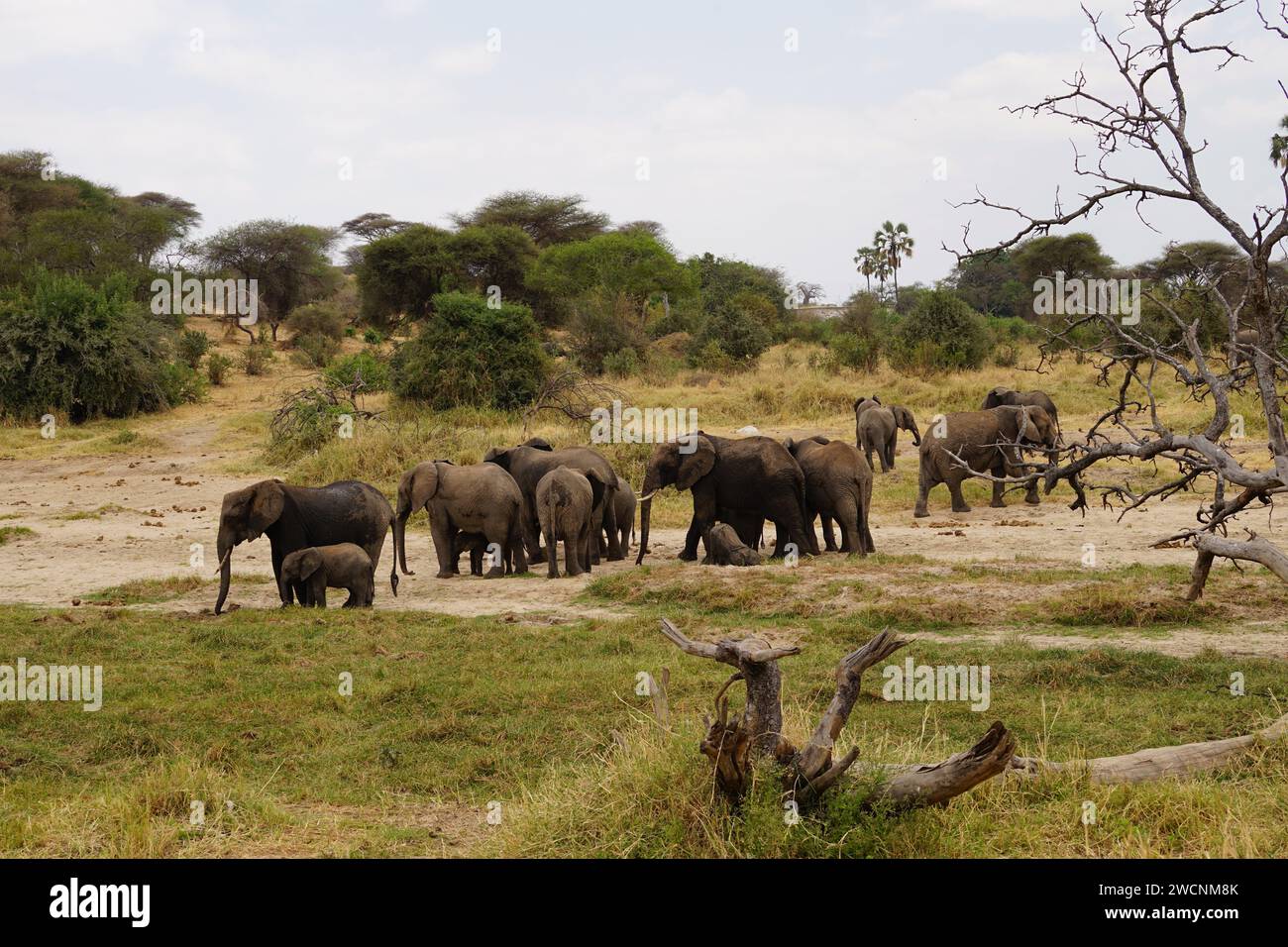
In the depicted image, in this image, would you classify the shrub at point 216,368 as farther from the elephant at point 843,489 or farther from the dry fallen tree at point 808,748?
the dry fallen tree at point 808,748

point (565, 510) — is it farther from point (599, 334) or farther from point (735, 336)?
point (735, 336)

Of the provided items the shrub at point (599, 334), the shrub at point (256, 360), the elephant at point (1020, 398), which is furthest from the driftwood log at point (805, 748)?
the shrub at point (256, 360)

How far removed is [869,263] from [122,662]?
59509 millimetres

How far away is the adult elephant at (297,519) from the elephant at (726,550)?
3.57 m

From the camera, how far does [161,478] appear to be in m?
23.2

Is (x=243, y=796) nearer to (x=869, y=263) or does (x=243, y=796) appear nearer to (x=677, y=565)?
(x=677, y=565)

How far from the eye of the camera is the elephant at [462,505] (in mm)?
14375

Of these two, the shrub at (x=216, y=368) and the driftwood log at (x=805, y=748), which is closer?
the driftwood log at (x=805, y=748)

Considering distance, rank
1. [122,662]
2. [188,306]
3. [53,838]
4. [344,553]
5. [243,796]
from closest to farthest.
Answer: [53,838]
[243,796]
[122,662]
[344,553]
[188,306]

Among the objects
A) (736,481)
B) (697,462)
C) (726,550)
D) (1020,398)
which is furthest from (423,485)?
(1020,398)

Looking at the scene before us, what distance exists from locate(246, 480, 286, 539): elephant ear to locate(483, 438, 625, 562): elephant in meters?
3.48

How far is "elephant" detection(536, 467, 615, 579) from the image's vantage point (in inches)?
560

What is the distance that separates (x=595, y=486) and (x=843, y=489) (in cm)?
297

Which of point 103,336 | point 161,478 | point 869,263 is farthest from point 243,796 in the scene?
point 869,263
